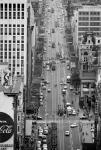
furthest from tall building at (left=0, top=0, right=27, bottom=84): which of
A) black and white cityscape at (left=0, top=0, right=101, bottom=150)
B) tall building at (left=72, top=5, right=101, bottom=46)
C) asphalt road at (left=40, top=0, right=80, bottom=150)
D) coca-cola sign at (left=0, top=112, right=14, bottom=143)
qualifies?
tall building at (left=72, top=5, right=101, bottom=46)

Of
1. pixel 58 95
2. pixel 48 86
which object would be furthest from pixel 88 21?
pixel 58 95

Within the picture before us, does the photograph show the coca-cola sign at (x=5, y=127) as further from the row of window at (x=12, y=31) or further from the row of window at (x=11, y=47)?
the row of window at (x=11, y=47)

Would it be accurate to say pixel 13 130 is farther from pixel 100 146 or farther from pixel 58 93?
pixel 58 93

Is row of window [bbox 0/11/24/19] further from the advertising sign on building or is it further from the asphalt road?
the advertising sign on building

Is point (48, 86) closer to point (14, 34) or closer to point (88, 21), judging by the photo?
point (14, 34)

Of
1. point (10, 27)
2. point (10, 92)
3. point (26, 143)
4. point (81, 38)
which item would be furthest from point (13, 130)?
point (81, 38)

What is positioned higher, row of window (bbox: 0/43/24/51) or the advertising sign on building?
row of window (bbox: 0/43/24/51)

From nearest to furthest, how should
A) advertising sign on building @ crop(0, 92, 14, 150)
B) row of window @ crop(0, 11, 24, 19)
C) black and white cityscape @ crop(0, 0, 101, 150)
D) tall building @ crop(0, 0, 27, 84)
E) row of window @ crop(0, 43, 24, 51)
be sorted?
advertising sign on building @ crop(0, 92, 14, 150), black and white cityscape @ crop(0, 0, 101, 150), tall building @ crop(0, 0, 27, 84), row of window @ crop(0, 11, 24, 19), row of window @ crop(0, 43, 24, 51)
